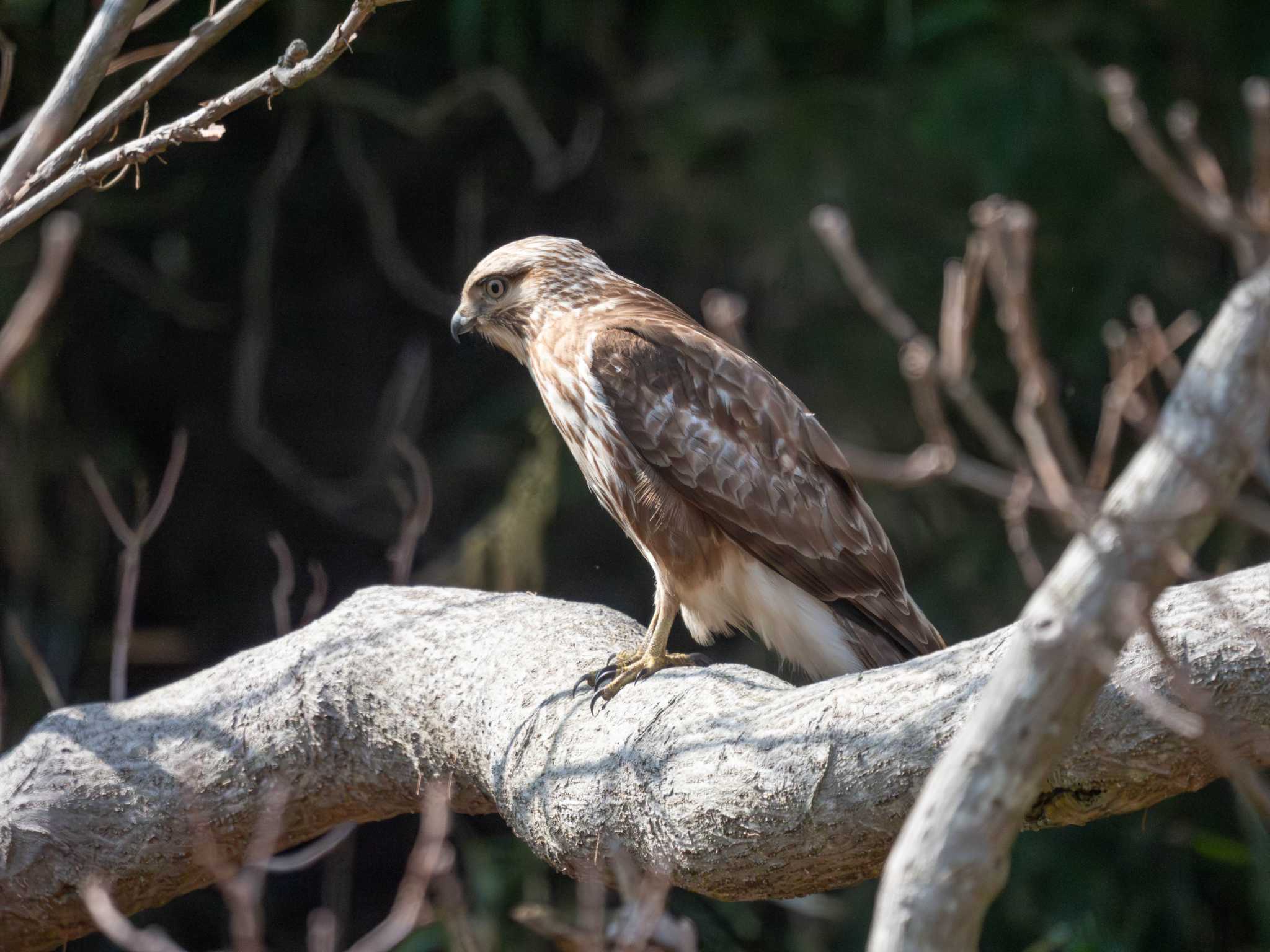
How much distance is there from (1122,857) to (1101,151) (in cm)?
257

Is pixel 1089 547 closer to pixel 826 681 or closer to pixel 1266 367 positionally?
pixel 1266 367

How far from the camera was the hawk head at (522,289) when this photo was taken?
3625 mm

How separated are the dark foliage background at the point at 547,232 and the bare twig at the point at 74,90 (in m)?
2.67

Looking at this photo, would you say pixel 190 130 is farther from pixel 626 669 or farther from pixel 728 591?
pixel 728 591

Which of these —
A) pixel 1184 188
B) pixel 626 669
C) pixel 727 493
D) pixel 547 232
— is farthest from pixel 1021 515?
pixel 547 232

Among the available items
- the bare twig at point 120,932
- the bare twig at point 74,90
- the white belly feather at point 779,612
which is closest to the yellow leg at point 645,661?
the white belly feather at point 779,612

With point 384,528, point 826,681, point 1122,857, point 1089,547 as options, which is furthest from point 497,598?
point 1122,857

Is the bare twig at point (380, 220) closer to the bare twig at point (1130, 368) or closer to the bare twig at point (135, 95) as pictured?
the bare twig at point (135, 95)

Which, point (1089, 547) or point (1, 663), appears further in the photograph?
point (1, 663)

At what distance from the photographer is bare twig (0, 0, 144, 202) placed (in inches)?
79.1

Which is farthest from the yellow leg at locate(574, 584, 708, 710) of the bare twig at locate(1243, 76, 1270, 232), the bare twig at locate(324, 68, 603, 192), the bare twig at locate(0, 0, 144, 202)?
the bare twig at locate(324, 68, 603, 192)

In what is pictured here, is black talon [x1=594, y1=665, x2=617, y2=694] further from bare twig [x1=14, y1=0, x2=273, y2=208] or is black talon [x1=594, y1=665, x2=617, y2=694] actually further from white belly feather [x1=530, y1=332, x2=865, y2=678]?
bare twig [x1=14, y1=0, x2=273, y2=208]

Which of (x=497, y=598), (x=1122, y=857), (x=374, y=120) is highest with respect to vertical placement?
(x=374, y=120)

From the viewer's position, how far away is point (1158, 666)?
191 cm
